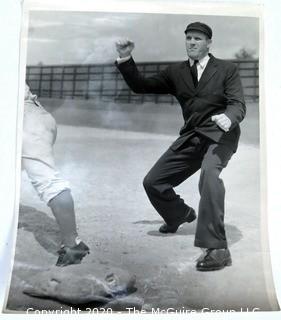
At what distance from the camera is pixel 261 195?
1.62 metres

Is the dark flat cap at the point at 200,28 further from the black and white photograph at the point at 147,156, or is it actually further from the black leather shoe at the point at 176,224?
the black leather shoe at the point at 176,224

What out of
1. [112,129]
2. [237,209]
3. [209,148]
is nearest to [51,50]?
[112,129]

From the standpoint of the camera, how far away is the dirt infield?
1.56 meters

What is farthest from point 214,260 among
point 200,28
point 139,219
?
point 200,28

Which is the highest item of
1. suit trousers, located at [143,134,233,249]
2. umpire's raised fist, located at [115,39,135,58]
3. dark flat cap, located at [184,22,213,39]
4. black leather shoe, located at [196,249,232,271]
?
dark flat cap, located at [184,22,213,39]

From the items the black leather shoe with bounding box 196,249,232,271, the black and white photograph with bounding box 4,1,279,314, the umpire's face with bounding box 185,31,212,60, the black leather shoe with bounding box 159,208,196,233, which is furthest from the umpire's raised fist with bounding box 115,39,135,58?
the black leather shoe with bounding box 196,249,232,271

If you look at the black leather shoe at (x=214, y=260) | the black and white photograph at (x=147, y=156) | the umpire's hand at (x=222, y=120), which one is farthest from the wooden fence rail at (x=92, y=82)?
the black leather shoe at (x=214, y=260)

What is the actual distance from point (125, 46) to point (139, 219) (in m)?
0.58

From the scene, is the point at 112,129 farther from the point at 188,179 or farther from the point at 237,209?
the point at 237,209

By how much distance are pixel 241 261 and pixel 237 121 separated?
465 mm

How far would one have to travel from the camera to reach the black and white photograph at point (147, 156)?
1573 mm

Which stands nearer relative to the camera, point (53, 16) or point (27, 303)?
point (27, 303)

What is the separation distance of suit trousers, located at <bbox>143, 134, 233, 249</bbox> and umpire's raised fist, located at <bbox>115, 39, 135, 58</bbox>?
358mm

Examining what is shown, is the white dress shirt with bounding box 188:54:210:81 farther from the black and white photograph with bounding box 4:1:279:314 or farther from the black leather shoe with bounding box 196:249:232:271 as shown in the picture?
the black leather shoe with bounding box 196:249:232:271
